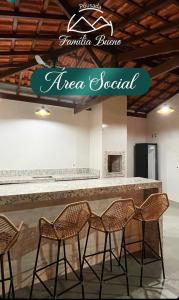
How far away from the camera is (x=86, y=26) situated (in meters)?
3.73

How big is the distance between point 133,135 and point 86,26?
4.82 metres

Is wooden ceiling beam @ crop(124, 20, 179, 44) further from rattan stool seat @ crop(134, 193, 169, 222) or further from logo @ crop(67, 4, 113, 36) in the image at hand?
rattan stool seat @ crop(134, 193, 169, 222)

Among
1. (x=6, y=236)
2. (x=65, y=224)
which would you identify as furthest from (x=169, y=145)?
(x=6, y=236)

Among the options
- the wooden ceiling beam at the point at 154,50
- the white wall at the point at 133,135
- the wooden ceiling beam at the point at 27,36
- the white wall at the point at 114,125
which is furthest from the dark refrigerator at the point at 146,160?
the wooden ceiling beam at the point at 27,36

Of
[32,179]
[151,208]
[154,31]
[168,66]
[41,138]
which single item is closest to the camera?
[151,208]

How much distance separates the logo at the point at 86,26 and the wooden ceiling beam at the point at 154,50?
0.35 metres

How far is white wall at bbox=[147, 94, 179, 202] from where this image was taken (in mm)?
7262

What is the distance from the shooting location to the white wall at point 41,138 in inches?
227

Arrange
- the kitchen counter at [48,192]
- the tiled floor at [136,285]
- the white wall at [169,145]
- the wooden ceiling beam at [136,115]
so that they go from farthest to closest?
the wooden ceiling beam at [136,115] < the white wall at [169,145] < the tiled floor at [136,285] < the kitchen counter at [48,192]

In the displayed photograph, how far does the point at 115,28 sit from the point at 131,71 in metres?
1.63

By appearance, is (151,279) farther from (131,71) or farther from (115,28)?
(115,28)

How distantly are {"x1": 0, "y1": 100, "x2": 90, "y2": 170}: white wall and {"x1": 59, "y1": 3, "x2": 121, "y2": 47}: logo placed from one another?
245 cm

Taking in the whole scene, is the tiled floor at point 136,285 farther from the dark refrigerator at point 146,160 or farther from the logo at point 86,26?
the dark refrigerator at point 146,160

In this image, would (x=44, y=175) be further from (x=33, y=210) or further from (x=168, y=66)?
(x=168, y=66)
